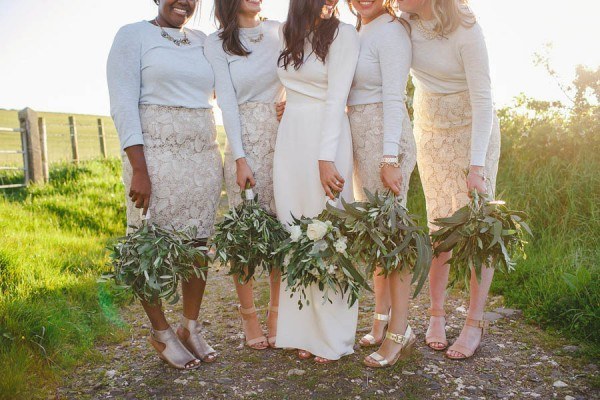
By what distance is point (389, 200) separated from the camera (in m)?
3.06

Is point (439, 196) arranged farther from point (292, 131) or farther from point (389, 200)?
point (292, 131)

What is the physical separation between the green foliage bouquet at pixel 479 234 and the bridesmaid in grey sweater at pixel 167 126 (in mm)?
1508

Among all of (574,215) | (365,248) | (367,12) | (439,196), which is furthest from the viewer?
(574,215)

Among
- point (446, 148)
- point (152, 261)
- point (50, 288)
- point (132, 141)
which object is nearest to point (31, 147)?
point (50, 288)

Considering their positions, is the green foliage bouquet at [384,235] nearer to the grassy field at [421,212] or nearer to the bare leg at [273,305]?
the bare leg at [273,305]

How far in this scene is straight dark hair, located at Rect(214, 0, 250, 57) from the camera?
3.32 m

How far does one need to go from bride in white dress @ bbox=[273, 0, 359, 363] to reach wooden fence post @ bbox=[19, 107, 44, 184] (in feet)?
27.8

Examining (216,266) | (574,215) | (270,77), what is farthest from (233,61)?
(574,215)

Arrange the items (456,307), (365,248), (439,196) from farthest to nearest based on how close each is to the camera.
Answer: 1. (456,307)
2. (439,196)
3. (365,248)

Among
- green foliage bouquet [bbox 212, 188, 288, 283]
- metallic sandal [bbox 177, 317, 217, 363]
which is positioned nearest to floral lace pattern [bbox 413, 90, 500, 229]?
green foliage bouquet [bbox 212, 188, 288, 283]

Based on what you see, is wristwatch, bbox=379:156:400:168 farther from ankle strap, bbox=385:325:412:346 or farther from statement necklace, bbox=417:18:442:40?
ankle strap, bbox=385:325:412:346

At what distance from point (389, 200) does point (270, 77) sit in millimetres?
1121

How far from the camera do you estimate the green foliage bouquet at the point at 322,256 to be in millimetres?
3002

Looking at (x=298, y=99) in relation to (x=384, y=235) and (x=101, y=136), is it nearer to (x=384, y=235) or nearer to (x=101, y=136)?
(x=384, y=235)
